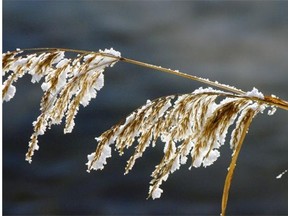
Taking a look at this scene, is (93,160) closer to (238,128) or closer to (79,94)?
(79,94)

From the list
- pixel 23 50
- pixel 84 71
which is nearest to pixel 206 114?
pixel 84 71

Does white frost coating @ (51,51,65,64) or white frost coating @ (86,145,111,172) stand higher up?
white frost coating @ (51,51,65,64)

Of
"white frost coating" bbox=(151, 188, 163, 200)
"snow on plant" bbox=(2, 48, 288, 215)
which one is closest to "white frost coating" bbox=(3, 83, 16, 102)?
"snow on plant" bbox=(2, 48, 288, 215)

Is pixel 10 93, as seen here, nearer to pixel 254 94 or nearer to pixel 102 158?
pixel 102 158

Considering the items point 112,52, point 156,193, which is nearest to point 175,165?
point 156,193

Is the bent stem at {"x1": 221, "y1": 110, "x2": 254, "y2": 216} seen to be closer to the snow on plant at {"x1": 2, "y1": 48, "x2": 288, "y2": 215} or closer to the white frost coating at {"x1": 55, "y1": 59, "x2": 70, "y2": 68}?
the snow on plant at {"x1": 2, "y1": 48, "x2": 288, "y2": 215}

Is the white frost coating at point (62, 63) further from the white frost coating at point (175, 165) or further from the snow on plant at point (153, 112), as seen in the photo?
the white frost coating at point (175, 165)

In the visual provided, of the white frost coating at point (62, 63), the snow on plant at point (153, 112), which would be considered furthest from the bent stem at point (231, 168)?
the white frost coating at point (62, 63)

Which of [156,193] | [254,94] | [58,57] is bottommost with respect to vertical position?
[156,193]
